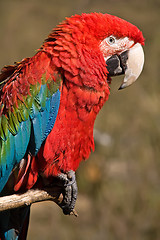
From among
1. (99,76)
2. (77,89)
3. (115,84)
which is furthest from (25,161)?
(115,84)

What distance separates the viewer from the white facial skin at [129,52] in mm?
1857

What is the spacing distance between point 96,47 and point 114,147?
305 cm

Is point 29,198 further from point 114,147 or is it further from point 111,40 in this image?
point 114,147

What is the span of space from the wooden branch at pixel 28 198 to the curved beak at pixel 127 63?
666 millimetres

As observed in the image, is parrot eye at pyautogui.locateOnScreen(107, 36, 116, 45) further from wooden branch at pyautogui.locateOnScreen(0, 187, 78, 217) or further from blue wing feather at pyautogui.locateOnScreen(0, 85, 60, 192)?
wooden branch at pyautogui.locateOnScreen(0, 187, 78, 217)

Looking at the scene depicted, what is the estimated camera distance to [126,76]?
1901 millimetres

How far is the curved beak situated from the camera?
6.16ft

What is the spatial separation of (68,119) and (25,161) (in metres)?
0.29

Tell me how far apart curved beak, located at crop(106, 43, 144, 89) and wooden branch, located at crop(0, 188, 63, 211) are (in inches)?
26.2

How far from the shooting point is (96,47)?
1.79 meters

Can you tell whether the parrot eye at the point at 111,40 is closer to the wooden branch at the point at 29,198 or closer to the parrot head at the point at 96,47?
the parrot head at the point at 96,47

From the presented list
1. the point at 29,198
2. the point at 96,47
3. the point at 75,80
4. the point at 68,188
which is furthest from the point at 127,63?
the point at 29,198

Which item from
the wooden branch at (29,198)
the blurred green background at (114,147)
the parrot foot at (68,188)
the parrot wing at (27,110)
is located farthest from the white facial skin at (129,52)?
the blurred green background at (114,147)

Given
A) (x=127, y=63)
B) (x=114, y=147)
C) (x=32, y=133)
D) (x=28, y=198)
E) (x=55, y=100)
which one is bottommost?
(x=28, y=198)
